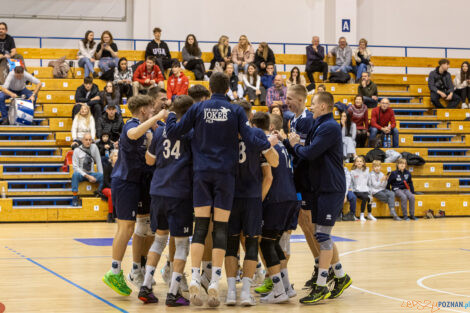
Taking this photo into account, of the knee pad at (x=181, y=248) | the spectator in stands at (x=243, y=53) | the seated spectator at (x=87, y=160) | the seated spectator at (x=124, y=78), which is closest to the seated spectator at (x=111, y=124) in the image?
the seated spectator at (x=87, y=160)

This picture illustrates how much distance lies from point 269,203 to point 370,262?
10.2 ft

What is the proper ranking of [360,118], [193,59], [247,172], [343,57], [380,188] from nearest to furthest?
[247,172] → [380,188] → [360,118] → [193,59] → [343,57]

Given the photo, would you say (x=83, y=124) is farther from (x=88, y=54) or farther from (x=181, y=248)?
(x=181, y=248)

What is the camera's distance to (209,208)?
627cm

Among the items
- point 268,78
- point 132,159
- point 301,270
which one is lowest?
point 301,270

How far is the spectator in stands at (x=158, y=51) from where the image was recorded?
20.2 metres

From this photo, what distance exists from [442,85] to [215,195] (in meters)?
16.5

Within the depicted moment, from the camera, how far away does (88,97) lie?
1808cm

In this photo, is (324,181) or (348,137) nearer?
(324,181)

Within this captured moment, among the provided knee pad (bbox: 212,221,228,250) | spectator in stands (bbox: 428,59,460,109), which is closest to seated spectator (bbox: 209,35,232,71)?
spectator in stands (bbox: 428,59,460,109)

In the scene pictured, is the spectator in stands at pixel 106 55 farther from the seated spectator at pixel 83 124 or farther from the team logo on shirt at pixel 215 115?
the team logo on shirt at pixel 215 115

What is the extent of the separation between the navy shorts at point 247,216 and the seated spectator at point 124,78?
1276 cm

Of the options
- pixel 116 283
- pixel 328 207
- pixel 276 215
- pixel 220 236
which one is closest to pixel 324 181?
pixel 328 207

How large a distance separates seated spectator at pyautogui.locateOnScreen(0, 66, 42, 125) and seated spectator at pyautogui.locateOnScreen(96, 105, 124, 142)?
2179mm
